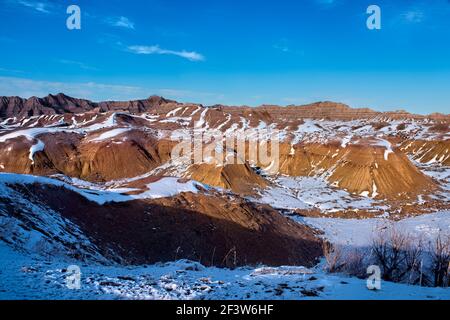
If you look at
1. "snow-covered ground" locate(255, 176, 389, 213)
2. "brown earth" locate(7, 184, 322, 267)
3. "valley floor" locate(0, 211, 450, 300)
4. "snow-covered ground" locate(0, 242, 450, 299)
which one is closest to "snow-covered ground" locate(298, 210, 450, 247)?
"brown earth" locate(7, 184, 322, 267)

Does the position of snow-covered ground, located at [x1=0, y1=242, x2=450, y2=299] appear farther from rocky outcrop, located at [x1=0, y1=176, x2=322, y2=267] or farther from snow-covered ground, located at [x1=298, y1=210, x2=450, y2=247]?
snow-covered ground, located at [x1=298, y1=210, x2=450, y2=247]

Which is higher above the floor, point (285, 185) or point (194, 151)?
point (194, 151)

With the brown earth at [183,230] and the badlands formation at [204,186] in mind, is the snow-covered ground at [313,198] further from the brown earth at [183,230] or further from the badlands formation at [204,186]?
the brown earth at [183,230]

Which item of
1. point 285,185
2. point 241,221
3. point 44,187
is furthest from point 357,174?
point 44,187

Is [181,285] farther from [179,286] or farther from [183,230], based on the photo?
[183,230]
